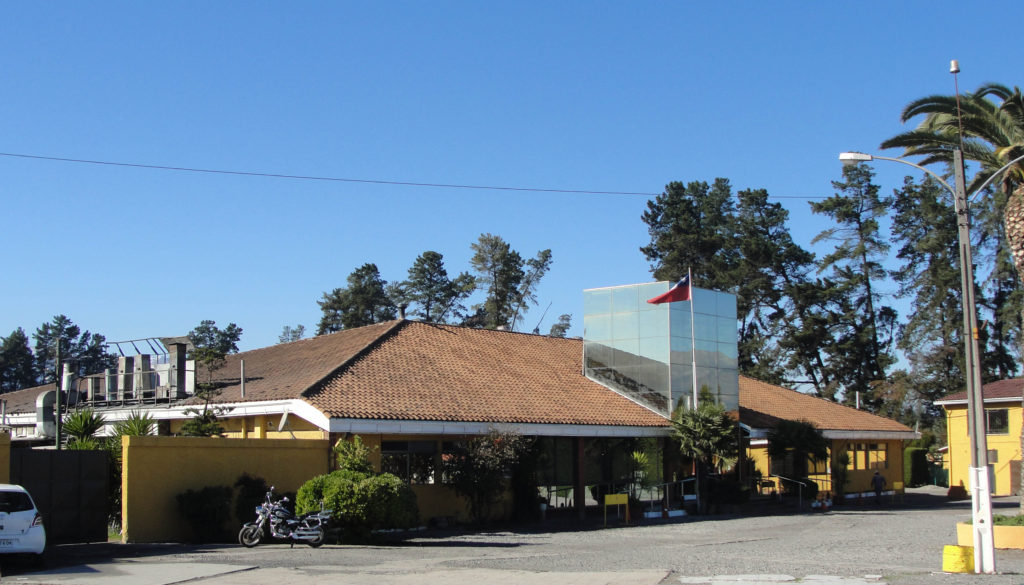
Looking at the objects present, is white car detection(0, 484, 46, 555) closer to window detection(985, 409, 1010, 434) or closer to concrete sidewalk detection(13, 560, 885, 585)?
concrete sidewalk detection(13, 560, 885, 585)

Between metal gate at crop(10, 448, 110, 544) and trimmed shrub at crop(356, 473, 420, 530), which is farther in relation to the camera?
trimmed shrub at crop(356, 473, 420, 530)

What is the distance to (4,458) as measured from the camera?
1881 centimetres

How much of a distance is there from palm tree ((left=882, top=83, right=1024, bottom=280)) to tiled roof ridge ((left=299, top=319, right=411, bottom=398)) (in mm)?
14887

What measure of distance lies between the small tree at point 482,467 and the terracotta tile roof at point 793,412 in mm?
13292

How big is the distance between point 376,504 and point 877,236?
53.9 m

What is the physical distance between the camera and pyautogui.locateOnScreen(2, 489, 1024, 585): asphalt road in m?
14.7

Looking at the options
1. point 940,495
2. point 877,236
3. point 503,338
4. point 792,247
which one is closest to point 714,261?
point 792,247

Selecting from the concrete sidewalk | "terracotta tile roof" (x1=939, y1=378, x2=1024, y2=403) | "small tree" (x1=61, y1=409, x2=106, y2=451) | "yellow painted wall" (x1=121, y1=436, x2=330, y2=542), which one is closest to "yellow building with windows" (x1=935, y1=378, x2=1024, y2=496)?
"terracotta tile roof" (x1=939, y1=378, x2=1024, y2=403)

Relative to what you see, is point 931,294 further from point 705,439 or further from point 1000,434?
point 705,439

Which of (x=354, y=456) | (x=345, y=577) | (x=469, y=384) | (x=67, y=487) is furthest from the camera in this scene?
(x=469, y=384)

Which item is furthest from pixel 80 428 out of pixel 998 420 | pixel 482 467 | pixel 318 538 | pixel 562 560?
pixel 998 420

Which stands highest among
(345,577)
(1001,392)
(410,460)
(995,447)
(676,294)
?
(676,294)

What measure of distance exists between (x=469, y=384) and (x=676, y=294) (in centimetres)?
773

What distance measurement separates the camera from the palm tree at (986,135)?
22859mm
